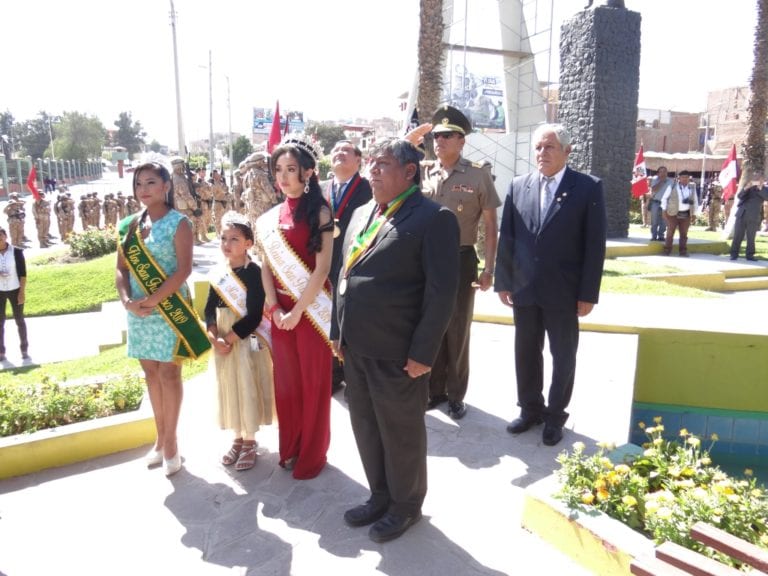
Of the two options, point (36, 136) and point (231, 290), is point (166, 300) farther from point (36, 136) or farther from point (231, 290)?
point (36, 136)

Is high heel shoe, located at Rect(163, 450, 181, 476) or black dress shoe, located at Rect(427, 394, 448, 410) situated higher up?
black dress shoe, located at Rect(427, 394, 448, 410)

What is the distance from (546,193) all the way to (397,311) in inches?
59.3

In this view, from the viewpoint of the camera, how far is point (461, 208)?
12.9 ft

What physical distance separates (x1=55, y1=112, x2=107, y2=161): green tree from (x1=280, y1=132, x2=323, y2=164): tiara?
68.6 metres

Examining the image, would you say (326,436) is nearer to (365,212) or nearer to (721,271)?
(365,212)

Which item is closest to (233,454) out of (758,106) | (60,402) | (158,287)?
(158,287)

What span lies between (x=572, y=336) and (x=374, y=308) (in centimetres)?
154

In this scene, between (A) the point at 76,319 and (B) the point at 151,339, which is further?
(A) the point at 76,319

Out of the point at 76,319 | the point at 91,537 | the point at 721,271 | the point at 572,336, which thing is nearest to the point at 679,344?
the point at 572,336

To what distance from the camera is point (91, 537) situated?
2.88m

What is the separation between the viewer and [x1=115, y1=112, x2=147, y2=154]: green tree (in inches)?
3484

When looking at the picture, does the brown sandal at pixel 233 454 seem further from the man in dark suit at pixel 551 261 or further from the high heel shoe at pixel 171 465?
the man in dark suit at pixel 551 261

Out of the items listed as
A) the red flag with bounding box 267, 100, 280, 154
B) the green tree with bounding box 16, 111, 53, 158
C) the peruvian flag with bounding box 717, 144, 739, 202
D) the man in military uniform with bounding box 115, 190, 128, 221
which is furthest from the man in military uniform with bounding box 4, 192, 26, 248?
the green tree with bounding box 16, 111, 53, 158

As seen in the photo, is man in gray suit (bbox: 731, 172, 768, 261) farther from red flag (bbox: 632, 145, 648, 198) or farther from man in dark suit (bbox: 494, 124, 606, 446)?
man in dark suit (bbox: 494, 124, 606, 446)
